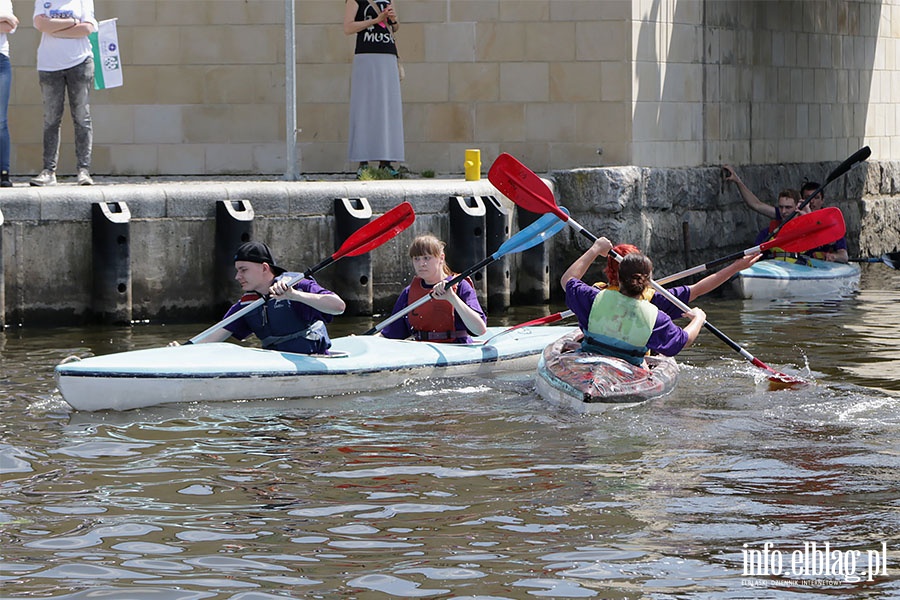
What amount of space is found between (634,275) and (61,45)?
5470mm

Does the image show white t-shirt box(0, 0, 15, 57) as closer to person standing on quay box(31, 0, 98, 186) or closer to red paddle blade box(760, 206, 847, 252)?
person standing on quay box(31, 0, 98, 186)

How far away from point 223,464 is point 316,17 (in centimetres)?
759

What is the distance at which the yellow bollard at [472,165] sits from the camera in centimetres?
1189

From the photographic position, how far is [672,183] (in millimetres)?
12945

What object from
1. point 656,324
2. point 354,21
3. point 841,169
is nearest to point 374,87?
point 354,21

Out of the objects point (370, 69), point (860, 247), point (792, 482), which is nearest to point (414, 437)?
point (792, 482)

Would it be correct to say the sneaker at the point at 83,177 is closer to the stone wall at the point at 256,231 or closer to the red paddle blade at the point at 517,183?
the stone wall at the point at 256,231

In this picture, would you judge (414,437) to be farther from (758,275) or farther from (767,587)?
(758,275)

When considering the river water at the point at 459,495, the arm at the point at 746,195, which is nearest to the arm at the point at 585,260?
the river water at the point at 459,495

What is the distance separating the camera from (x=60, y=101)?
11.2 meters

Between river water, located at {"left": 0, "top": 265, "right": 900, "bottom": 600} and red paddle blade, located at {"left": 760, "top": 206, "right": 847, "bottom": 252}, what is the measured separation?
993 mm

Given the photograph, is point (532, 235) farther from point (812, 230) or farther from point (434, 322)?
point (812, 230)

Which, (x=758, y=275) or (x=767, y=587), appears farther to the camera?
(x=758, y=275)

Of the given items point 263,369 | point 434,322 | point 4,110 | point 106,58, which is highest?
point 106,58
